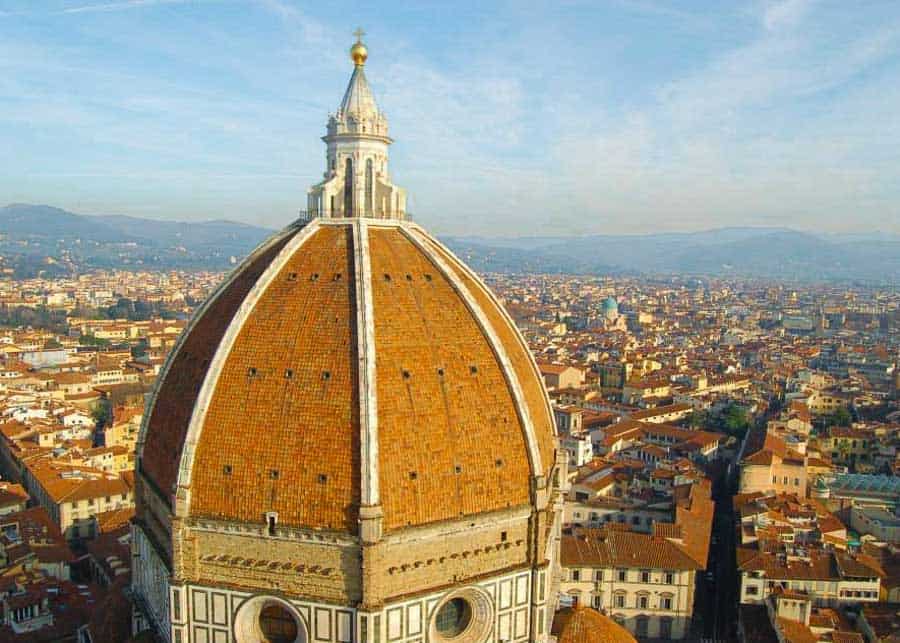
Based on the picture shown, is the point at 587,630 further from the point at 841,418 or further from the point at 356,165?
the point at 841,418

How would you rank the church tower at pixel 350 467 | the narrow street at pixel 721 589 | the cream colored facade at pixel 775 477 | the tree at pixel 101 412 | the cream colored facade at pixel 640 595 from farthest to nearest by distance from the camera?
the tree at pixel 101 412
the cream colored facade at pixel 775 477
the narrow street at pixel 721 589
the cream colored facade at pixel 640 595
the church tower at pixel 350 467

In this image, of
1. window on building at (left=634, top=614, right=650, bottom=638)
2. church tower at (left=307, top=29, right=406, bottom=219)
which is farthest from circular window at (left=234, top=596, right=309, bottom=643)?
window on building at (left=634, top=614, right=650, bottom=638)

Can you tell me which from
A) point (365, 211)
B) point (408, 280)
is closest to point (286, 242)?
point (365, 211)

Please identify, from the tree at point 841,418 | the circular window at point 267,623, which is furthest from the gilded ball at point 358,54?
the tree at point 841,418

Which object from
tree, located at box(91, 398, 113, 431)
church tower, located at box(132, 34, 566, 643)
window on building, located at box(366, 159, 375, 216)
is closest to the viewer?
church tower, located at box(132, 34, 566, 643)

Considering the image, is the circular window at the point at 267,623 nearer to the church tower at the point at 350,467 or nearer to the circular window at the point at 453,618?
the church tower at the point at 350,467

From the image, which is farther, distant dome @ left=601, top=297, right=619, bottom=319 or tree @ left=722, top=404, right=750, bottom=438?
distant dome @ left=601, top=297, right=619, bottom=319

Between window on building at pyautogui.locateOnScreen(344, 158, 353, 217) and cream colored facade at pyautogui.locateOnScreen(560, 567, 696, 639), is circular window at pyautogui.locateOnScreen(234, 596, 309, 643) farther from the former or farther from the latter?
cream colored facade at pyautogui.locateOnScreen(560, 567, 696, 639)
